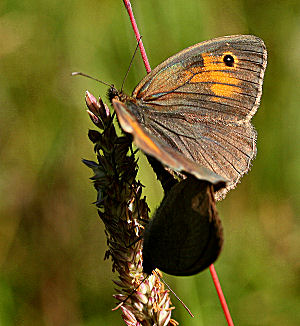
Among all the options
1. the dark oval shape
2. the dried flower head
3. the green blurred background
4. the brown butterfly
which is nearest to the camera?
the dark oval shape

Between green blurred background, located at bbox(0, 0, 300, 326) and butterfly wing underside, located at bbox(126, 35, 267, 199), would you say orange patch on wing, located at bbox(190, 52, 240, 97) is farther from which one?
green blurred background, located at bbox(0, 0, 300, 326)

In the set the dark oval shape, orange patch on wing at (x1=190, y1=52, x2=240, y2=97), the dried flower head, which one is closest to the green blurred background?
orange patch on wing at (x1=190, y1=52, x2=240, y2=97)

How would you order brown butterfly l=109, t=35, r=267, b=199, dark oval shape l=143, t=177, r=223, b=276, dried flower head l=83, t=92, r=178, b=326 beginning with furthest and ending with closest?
brown butterfly l=109, t=35, r=267, b=199, dried flower head l=83, t=92, r=178, b=326, dark oval shape l=143, t=177, r=223, b=276

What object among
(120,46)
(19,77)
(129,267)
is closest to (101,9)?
(120,46)

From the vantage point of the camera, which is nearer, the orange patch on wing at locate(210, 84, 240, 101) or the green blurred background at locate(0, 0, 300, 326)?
the orange patch on wing at locate(210, 84, 240, 101)

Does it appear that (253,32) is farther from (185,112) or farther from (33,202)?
(33,202)

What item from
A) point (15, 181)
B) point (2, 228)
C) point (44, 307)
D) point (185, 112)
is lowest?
point (44, 307)

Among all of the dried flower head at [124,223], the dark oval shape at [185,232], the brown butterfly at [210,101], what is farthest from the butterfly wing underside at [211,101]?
the dark oval shape at [185,232]

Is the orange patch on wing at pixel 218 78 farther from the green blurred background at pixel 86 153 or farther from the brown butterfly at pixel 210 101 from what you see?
the green blurred background at pixel 86 153
